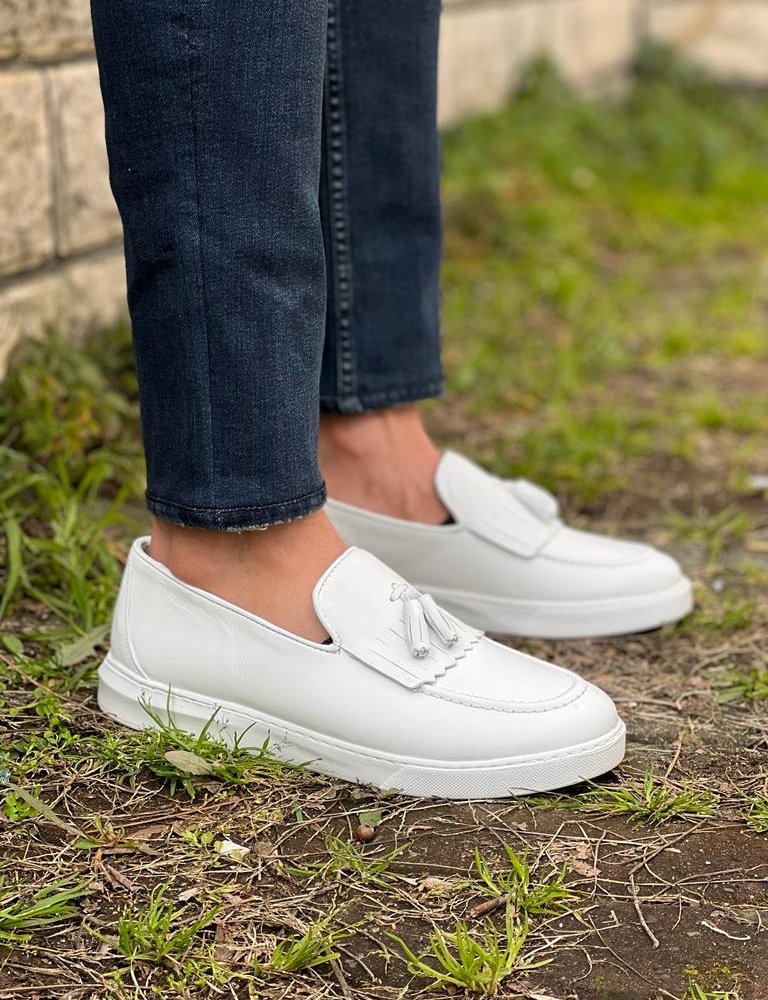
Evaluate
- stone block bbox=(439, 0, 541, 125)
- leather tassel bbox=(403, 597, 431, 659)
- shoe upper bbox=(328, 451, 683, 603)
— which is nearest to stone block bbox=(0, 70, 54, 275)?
shoe upper bbox=(328, 451, 683, 603)

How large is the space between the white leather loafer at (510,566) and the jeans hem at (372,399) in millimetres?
90

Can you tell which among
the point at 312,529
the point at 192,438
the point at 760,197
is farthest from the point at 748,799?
the point at 760,197

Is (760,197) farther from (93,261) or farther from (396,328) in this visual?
(396,328)

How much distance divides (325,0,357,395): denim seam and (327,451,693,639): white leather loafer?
0.17 metres

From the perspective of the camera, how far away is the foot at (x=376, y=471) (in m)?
1.55

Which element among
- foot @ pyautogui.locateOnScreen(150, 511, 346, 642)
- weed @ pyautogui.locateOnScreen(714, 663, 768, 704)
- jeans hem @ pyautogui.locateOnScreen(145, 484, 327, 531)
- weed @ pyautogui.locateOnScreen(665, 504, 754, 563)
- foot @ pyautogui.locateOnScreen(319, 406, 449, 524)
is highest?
jeans hem @ pyautogui.locateOnScreen(145, 484, 327, 531)

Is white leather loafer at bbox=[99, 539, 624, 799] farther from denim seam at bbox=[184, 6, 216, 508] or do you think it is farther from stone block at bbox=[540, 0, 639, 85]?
stone block at bbox=[540, 0, 639, 85]

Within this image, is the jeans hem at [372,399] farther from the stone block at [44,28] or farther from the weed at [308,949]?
the stone block at [44,28]

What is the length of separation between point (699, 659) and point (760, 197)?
338 centimetres

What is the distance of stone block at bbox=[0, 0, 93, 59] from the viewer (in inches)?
77.5

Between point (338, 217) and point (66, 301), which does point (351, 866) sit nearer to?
point (338, 217)

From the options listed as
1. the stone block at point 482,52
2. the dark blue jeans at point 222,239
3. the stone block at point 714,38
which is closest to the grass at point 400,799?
the dark blue jeans at point 222,239

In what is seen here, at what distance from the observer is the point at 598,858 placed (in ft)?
3.69

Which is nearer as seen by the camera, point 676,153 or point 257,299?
point 257,299
